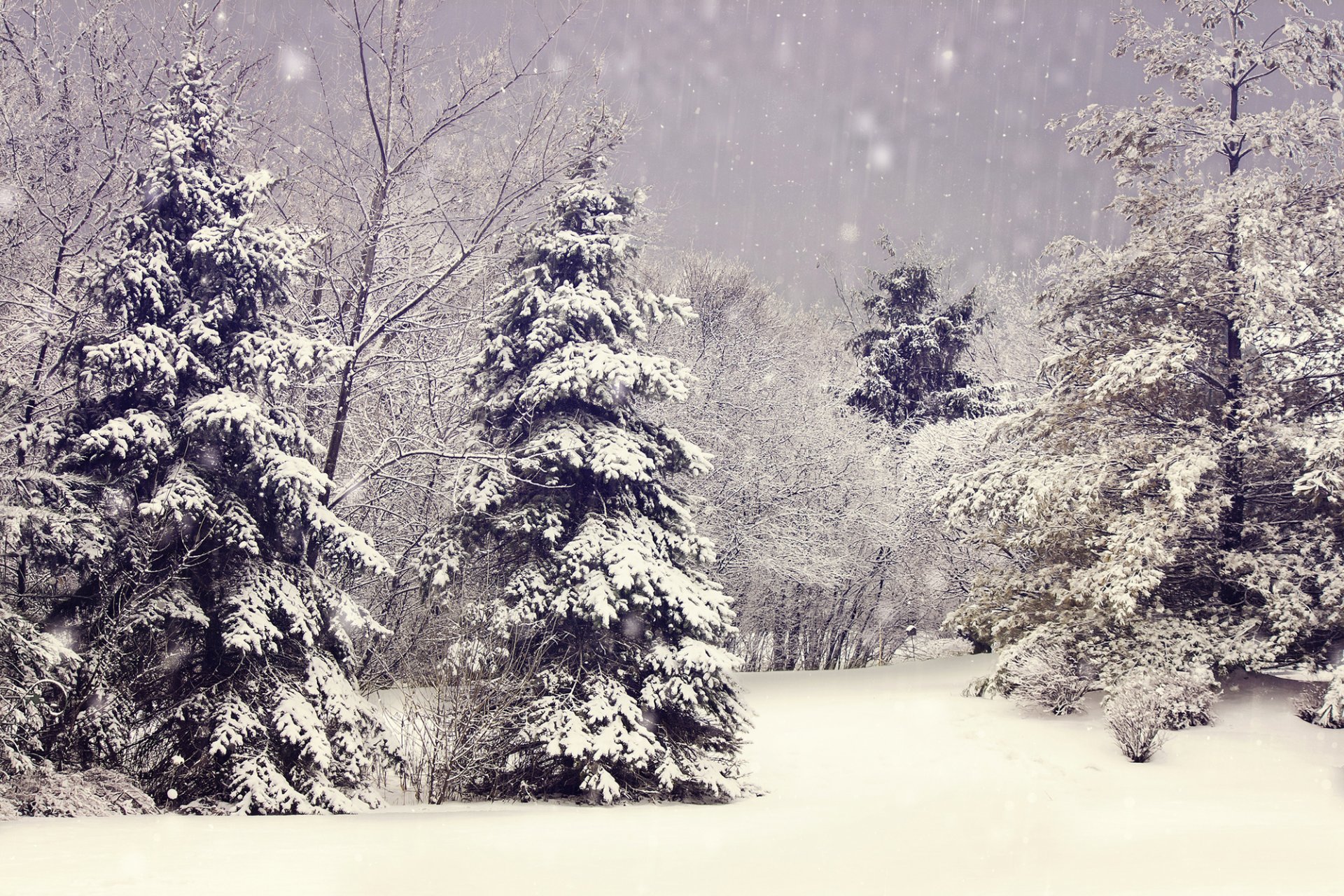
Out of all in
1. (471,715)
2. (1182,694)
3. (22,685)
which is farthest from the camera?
(1182,694)

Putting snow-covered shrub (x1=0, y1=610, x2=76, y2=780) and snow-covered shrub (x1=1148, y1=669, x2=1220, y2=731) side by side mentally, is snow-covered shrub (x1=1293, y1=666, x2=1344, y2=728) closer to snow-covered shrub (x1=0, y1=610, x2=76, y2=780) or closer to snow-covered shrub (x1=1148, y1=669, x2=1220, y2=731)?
snow-covered shrub (x1=1148, y1=669, x2=1220, y2=731)

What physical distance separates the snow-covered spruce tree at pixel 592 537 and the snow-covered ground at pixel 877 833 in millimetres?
683

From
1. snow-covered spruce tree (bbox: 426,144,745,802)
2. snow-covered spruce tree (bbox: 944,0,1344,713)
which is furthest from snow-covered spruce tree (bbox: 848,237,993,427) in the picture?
snow-covered spruce tree (bbox: 426,144,745,802)

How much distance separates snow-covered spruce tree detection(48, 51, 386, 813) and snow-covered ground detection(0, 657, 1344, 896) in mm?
1051

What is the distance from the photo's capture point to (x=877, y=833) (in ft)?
27.1

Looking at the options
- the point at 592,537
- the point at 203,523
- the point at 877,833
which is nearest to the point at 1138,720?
the point at 877,833

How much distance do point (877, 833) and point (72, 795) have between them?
6.42 meters

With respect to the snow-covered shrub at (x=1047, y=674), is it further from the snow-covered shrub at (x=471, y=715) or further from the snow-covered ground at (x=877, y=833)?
the snow-covered shrub at (x=471, y=715)

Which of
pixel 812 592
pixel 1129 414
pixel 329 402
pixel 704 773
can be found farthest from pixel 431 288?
pixel 812 592

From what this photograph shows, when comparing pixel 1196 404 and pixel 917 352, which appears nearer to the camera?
pixel 1196 404

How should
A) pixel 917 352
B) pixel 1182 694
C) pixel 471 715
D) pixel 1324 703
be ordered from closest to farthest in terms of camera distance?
1. pixel 471 715
2. pixel 1324 703
3. pixel 1182 694
4. pixel 917 352

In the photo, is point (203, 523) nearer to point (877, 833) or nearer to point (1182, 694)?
point (877, 833)

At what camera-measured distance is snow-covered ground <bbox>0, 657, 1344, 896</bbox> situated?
18.5 ft

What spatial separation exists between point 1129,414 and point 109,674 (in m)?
13.7
